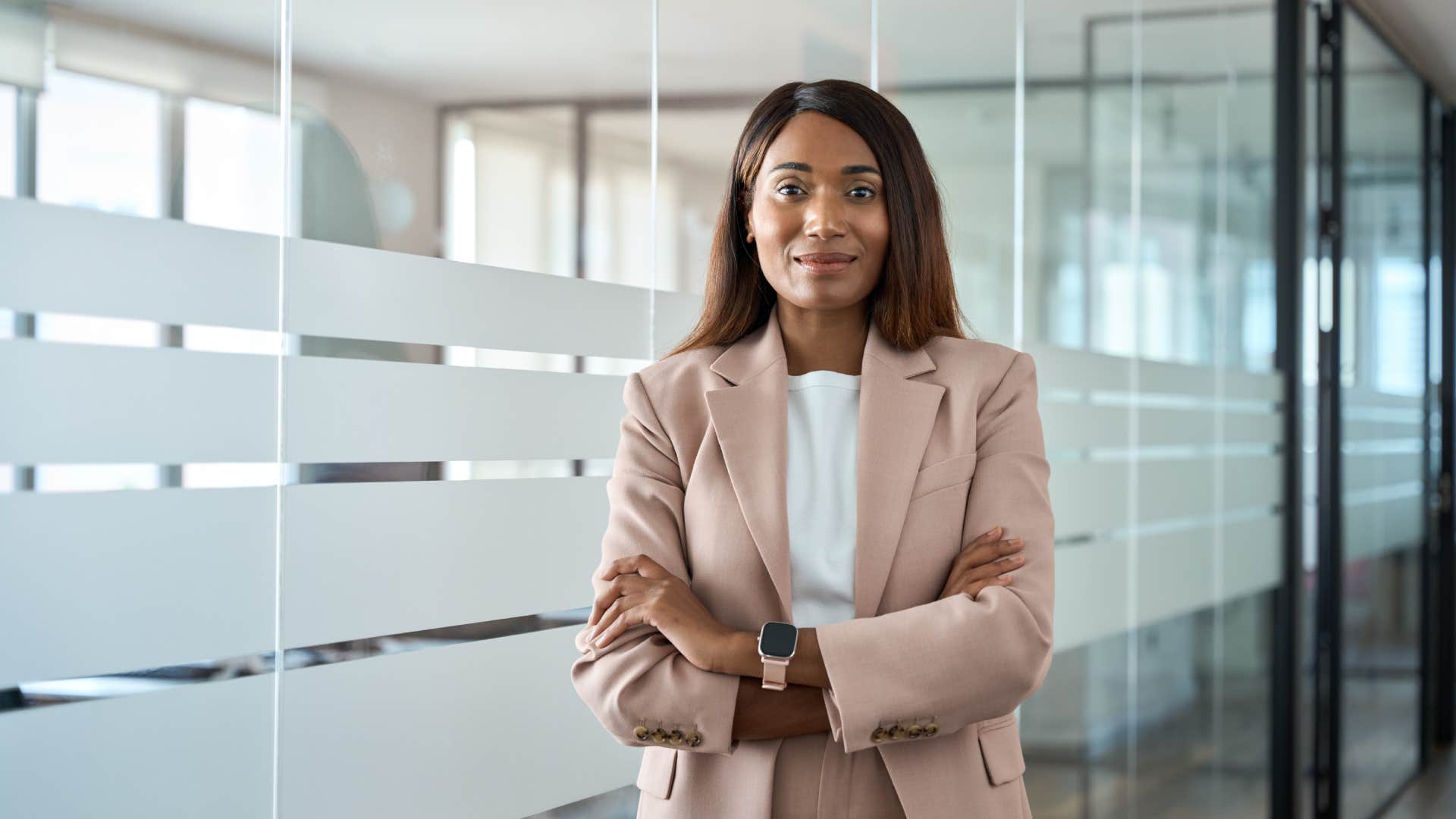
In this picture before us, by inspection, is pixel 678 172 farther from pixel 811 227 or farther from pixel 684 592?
pixel 684 592

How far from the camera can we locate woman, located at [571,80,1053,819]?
150 centimetres

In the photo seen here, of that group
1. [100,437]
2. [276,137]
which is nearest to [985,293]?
[276,137]

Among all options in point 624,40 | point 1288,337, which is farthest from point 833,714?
point 1288,337

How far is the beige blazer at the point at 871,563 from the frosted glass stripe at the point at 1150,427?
1457mm

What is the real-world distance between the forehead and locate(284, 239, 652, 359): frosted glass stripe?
1.60ft

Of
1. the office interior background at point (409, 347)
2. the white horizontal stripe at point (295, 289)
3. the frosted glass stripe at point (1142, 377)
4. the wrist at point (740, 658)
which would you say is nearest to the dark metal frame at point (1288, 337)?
the frosted glass stripe at point (1142, 377)

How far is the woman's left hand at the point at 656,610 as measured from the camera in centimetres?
151

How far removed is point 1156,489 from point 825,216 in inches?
108

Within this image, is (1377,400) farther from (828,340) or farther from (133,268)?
(133,268)

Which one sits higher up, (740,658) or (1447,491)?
(740,658)

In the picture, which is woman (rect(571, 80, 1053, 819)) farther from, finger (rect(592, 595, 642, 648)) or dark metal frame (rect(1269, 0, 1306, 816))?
dark metal frame (rect(1269, 0, 1306, 816))

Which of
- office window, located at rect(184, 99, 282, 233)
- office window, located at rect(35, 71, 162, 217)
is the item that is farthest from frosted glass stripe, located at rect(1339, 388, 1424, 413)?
office window, located at rect(35, 71, 162, 217)

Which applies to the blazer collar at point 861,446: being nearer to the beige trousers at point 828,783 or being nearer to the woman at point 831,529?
the woman at point 831,529

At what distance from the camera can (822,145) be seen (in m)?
1.66
